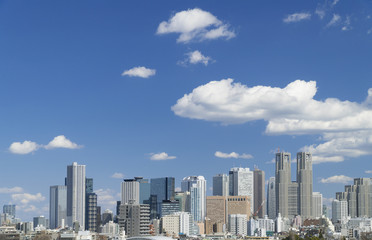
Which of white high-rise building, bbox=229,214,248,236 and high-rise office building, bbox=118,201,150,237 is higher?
high-rise office building, bbox=118,201,150,237

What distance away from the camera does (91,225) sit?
150 metres

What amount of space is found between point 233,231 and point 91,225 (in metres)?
35.0

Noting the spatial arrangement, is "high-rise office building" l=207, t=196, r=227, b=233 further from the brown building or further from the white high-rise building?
the white high-rise building

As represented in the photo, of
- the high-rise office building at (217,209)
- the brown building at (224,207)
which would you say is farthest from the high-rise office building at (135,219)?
the brown building at (224,207)

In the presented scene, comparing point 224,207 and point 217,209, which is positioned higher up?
point 224,207

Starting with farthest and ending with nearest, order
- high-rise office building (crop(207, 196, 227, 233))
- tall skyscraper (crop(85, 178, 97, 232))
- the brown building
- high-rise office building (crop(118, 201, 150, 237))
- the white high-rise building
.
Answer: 1. the brown building
2. high-rise office building (crop(207, 196, 227, 233))
3. the white high-rise building
4. tall skyscraper (crop(85, 178, 97, 232))
5. high-rise office building (crop(118, 201, 150, 237))

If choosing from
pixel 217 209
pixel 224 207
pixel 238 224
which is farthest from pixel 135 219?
pixel 224 207

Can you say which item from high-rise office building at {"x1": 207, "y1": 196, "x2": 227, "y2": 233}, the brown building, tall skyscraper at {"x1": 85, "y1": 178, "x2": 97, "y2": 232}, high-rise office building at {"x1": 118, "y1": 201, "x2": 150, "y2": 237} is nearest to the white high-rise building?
high-rise office building at {"x1": 207, "y1": 196, "x2": 227, "y2": 233}

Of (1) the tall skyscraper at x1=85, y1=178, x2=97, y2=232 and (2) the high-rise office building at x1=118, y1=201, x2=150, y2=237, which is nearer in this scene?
(2) the high-rise office building at x1=118, y1=201, x2=150, y2=237

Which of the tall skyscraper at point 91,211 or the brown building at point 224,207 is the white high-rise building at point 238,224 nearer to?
the brown building at point 224,207

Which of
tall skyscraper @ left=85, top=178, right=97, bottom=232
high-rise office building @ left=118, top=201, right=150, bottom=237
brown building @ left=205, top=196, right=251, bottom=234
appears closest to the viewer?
→ high-rise office building @ left=118, top=201, right=150, bottom=237

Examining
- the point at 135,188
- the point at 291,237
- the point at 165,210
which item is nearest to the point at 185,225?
the point at 165,210

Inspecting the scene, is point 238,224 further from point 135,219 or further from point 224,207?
point 135,219

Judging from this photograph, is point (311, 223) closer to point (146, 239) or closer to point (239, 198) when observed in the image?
point (239, 198)
